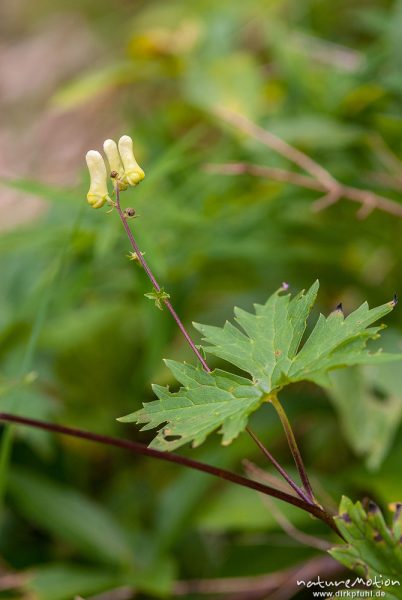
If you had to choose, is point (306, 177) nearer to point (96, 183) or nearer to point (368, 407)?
point (368, 407)

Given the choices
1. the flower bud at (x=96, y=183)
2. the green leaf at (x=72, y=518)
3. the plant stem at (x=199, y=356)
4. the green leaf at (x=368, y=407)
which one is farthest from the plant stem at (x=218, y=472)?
the green leaf at (x=72, y=518)

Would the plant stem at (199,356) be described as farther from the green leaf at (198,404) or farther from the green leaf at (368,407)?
the green leaf at (368,407)

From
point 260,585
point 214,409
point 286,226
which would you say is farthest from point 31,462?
point 214,409

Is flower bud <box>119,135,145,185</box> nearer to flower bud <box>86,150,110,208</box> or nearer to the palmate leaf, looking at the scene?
flower bud <box>86,150,110,208</box>

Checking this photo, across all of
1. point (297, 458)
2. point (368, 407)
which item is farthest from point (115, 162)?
point (368, 407)

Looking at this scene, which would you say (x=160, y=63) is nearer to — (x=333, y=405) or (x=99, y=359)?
(x=99, y=359)

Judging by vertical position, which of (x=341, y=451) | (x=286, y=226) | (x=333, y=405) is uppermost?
(x=286, y=226)
